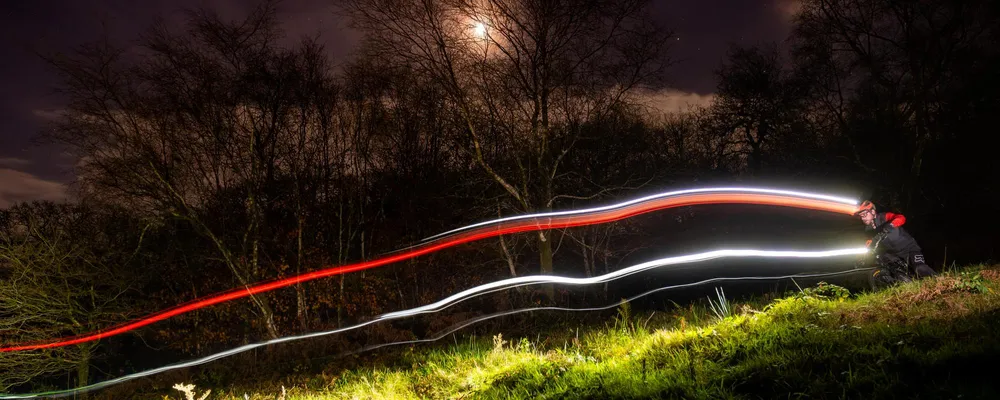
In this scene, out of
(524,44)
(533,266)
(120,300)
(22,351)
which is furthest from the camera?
(533,266)

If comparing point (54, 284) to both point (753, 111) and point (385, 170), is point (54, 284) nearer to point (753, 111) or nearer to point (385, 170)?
point (385, 170)

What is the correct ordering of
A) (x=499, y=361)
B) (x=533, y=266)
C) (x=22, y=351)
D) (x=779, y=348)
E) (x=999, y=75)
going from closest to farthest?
(x=779, y=348) < (x=499, y=361) < (x=22, y=351) < (x=999, y=75) < (x=533, y=266)

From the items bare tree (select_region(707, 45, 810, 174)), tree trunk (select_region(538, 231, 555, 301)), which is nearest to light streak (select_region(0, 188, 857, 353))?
tree trunk (select_region(538, 231, 555, 301))

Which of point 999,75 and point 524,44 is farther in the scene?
point 999,75

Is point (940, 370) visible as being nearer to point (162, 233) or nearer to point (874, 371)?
point (874, 371)

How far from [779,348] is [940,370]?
1.17 meters

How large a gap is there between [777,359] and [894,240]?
4.97m

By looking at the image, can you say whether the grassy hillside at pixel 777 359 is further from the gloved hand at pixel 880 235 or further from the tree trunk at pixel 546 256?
the tree trunk at pixel 546 256

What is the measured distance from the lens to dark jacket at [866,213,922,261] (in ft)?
24.6

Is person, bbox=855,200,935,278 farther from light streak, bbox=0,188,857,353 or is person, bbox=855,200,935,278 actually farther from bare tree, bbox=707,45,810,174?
bare tree, bbox=707,45,810,174

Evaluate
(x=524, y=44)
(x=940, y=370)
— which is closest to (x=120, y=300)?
(x=524, y=44)

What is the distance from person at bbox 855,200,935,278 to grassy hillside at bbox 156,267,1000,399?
32.1 inches

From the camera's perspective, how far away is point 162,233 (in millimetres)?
17375

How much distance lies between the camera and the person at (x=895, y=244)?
7.39 metres
